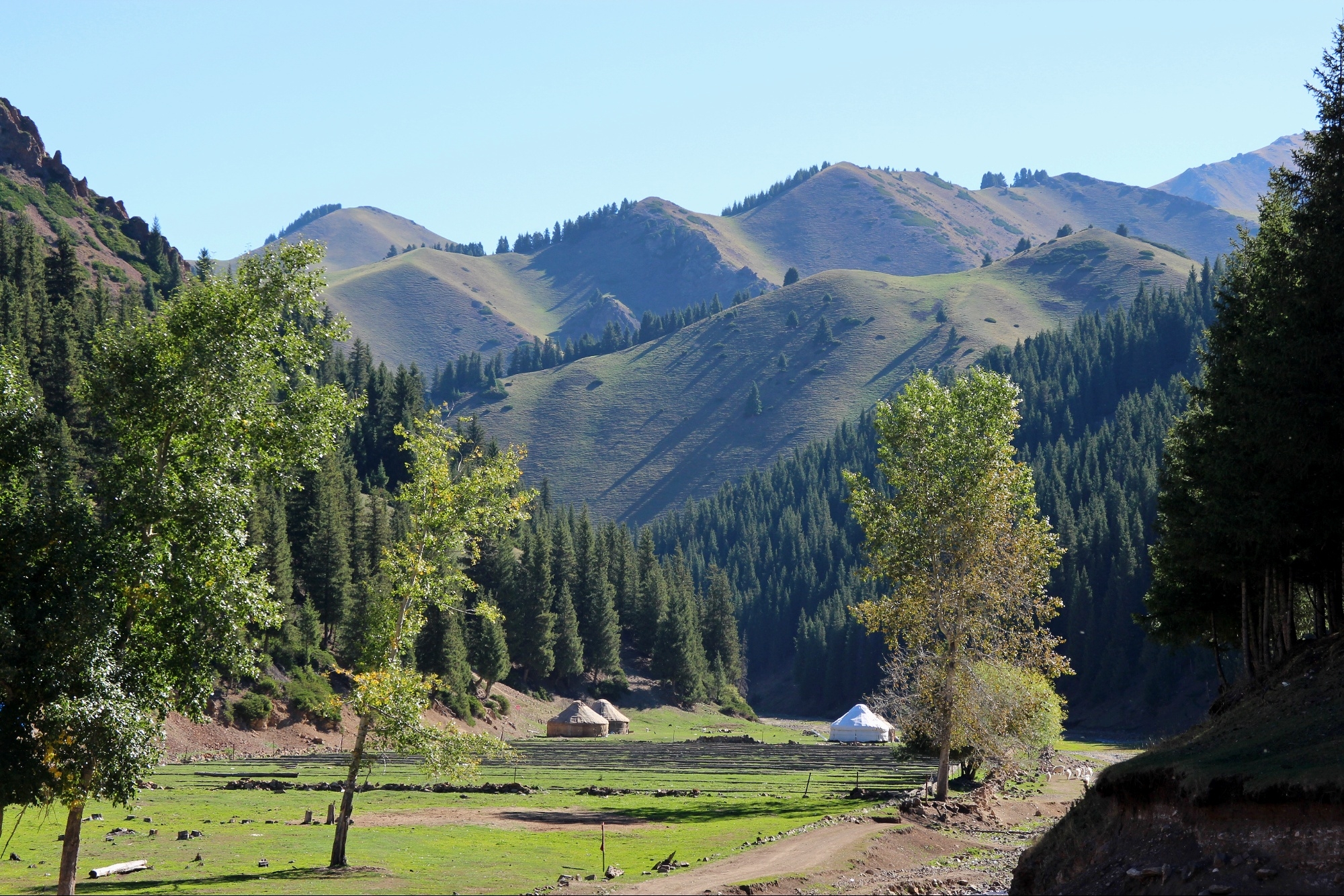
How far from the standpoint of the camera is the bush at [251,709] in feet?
281

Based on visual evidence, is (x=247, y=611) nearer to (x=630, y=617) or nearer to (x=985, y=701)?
(x=985, y=701)

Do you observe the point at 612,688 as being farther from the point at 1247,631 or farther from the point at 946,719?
the point at 1247,631

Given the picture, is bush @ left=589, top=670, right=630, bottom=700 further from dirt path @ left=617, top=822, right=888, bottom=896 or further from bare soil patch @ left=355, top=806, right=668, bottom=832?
dirt path @ left=617, top=822, right=888, bottom=896

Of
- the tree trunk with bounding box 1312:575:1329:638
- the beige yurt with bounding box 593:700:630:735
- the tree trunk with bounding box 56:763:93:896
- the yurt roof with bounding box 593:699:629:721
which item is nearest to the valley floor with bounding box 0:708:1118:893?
the tree trunk with bounding box 56:763:93:896

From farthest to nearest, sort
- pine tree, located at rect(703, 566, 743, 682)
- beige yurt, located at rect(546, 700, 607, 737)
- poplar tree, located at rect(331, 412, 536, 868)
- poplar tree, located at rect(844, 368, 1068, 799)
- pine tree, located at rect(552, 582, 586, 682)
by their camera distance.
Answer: pine tree, located at rect(703, 566, 743, 682) < pine tree, located at rect(552, 582, 586, 682) < beige yurt, located at rect(546, 700, 607, 737) < poplar tree, located at rect(844, 368, 1068, 799) < poplar tree, located at rect(331, 412, 536, 868)

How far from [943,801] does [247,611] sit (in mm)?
32643

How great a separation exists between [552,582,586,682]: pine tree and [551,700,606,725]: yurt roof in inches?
696

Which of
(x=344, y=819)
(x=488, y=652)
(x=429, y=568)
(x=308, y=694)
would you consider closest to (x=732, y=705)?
(x=488, y=652)

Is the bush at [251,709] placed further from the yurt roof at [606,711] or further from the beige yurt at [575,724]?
the yurt roof at [606,711]

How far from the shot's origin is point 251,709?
85812 millimetres

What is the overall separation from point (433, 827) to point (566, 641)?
90945mm

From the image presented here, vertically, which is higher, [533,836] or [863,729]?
[533,836]

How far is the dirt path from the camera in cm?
2934

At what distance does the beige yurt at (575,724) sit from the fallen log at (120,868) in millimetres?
84238
